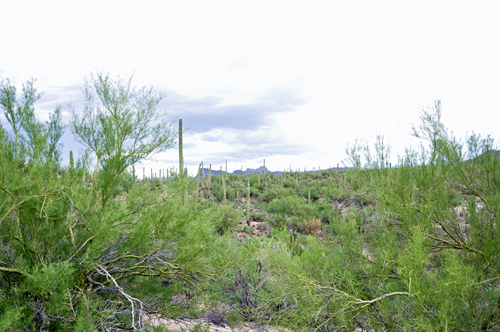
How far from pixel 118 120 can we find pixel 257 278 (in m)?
4.51

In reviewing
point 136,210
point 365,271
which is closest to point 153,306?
point 136,210

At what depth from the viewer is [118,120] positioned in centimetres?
536

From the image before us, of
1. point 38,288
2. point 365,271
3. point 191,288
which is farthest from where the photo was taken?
point 191,288

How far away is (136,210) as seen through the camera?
17.6ft

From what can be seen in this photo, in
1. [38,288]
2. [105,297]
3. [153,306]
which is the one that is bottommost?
[153,306]

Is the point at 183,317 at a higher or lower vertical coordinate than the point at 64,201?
lower

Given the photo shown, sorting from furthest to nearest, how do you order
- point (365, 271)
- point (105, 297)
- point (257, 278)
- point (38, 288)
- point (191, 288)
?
point (257, 278) → point (191, 288) → point (365, 271) → point (105, 297) → point (38, 288)

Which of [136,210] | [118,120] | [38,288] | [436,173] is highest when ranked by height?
[118,120]

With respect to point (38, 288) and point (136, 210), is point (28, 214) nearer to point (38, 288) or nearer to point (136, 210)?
point (38, 288)

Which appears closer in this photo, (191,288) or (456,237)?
(456,237)

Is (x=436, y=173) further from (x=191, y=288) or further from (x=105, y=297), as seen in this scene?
(x=105, y=297)

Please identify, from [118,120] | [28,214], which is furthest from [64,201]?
[118,120]

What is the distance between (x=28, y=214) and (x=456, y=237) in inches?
246

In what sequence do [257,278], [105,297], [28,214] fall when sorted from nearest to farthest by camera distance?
[28,214] → [105,297] → [257,278]
